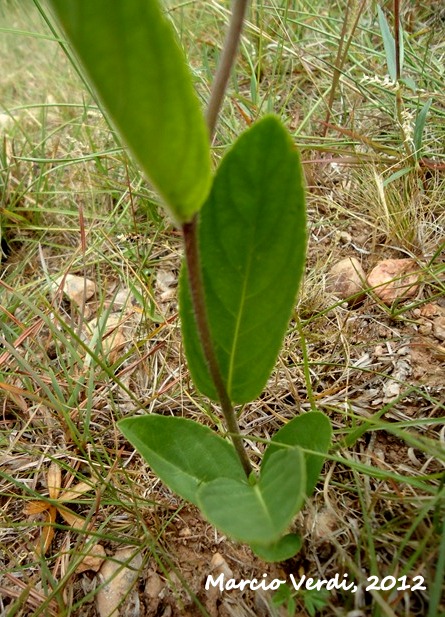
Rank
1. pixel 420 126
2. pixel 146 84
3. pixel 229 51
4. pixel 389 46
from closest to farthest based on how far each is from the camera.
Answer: pixel 146 84
pixel 229 51
pixel 420 126
pixel 389 46

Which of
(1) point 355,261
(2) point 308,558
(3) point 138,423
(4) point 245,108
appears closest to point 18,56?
(4) point 245,108

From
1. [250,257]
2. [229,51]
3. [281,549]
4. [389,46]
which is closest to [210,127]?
[229,51]

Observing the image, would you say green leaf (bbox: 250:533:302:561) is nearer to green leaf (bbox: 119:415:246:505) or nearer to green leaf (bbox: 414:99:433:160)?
green leaf (bbox: 119:415:246:505)

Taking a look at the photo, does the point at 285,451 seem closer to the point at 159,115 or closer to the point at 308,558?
the point at 308,558

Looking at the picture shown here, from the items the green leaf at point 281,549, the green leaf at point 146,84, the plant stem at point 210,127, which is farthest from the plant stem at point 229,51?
the green leaf at point 281,549

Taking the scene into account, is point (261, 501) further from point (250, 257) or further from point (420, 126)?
point (420, 126)

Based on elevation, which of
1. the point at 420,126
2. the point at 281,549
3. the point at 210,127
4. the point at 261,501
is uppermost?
the point at 210,127

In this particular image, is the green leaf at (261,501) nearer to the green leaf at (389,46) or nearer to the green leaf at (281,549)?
the green leaf at (281,549)
